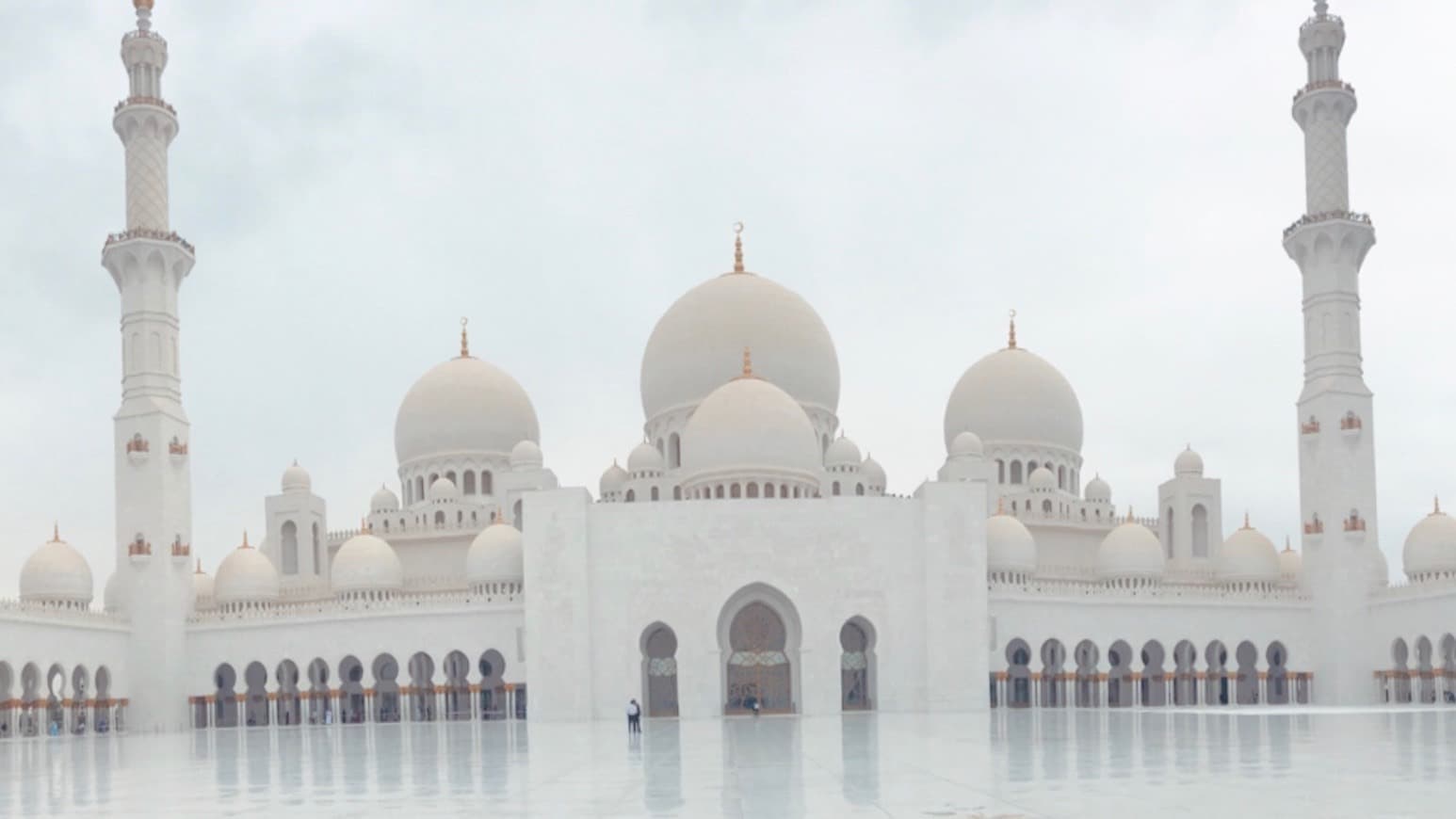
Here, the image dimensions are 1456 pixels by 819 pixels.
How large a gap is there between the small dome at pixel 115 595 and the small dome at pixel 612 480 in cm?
1065

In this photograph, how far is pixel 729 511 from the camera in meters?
Answer: 31.3

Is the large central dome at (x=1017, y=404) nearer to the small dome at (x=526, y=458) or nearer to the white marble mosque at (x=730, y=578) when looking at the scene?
the white marble mosque at (x=730, y=578)

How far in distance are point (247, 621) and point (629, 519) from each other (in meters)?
9.13

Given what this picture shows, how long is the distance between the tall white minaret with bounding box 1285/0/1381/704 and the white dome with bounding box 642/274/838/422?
422 inches

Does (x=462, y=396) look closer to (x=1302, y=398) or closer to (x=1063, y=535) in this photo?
(x=1063, y=535)

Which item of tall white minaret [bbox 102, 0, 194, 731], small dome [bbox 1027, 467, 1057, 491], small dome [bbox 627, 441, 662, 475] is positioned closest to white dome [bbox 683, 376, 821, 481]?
small dome [bbox 627, 441, 662, 475]

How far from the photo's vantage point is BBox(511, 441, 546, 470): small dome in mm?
38469

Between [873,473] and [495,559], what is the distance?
8953 mm

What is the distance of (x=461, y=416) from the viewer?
40.7 m

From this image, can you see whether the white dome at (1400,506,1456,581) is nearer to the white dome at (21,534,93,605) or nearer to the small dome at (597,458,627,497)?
the small dome at (597,458,627,497)

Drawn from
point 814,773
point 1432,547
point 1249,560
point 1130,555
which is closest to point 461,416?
point 1130,555

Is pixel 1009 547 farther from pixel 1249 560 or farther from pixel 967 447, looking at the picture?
pixel 1249 560

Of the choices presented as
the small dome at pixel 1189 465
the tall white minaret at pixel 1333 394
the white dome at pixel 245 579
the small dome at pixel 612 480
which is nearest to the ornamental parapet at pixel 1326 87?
the tall white minaret at pixel 1333 394

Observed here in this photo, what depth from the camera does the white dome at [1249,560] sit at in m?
36.8
